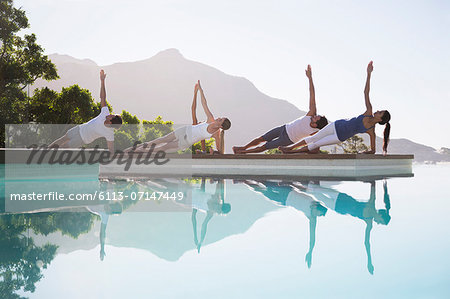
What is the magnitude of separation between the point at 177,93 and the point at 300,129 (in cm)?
11463

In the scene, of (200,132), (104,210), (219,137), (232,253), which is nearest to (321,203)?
(232,253)

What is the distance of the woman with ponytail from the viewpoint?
34.9ft

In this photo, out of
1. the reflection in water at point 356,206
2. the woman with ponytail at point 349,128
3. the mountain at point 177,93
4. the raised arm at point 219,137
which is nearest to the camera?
the reflection in water at point 356,206

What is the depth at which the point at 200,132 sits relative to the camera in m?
11.7

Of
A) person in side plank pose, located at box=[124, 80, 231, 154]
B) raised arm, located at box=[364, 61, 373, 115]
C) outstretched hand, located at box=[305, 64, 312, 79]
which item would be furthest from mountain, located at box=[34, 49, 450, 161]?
raised arm, located at box=[364, 61, 373, 115]

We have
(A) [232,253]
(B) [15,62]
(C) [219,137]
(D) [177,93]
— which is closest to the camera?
(A) [232,253]

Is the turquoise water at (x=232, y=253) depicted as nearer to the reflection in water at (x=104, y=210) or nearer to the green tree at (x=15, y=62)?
the reflection in water at (x=104, y=210)

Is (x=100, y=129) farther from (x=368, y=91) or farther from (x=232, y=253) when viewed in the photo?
(x=232, y=253)

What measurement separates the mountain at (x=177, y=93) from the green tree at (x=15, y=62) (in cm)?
8086

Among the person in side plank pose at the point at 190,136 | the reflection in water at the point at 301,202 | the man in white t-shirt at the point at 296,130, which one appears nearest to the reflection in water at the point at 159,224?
the reflection in water at the point at 301,202

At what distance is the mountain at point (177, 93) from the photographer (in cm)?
11418

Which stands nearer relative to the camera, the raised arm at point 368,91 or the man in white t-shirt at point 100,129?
the raised arm at point 368,91

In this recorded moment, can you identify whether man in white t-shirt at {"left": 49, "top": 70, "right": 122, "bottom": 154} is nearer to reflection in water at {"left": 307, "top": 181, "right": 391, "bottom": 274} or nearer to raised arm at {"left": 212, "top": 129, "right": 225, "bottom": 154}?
raised arm at {"left": 212, "top": 129, "right": 225, "bottom": 154}

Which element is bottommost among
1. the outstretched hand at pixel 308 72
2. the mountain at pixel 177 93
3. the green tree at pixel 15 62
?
the outstretched hand at pixel 308 72
